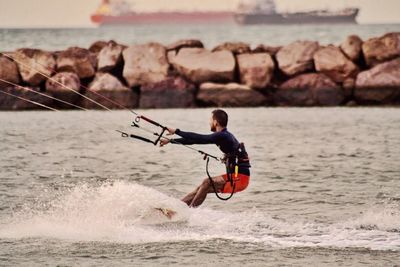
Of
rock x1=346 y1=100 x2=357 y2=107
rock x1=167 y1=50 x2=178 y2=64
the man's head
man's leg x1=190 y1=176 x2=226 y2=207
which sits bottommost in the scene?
man's leg x1=190 y1=176 x2=226 y2=207

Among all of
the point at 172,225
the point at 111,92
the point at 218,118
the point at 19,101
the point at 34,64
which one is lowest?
the point at 172,225

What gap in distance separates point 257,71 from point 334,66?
2.55 meters

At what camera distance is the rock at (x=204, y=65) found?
101 ft

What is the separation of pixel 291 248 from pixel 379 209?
3.11 meters

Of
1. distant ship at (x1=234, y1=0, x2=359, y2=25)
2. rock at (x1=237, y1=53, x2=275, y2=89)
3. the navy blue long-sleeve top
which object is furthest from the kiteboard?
distant ship at (x1=234, y1=0, x2=359, y2=25)

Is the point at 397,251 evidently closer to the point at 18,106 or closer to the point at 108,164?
the point at 108,164

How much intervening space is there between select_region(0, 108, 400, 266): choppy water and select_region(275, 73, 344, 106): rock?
4.42 metres

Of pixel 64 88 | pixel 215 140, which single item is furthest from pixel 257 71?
pixel 215 140

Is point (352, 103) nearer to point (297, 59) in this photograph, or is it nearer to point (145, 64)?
point (297, 59)

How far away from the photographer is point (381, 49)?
32.3 meters

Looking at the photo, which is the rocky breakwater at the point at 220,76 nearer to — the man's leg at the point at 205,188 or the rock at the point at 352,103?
the rock at the point at 352,103

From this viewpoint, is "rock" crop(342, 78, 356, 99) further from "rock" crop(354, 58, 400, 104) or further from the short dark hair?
the short dark hair

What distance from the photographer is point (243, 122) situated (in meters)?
27.9

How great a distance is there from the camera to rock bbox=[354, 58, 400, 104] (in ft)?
101
